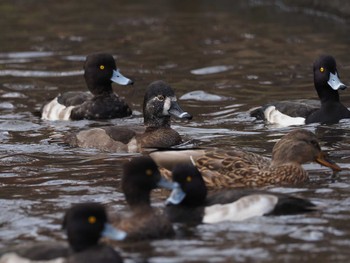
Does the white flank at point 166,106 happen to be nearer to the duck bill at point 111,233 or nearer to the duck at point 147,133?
the duck at point 147,133

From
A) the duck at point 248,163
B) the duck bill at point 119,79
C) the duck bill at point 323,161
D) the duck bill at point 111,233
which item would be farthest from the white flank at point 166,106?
the duck bill at point 111,233

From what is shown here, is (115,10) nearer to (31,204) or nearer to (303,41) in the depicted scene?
(303,41)

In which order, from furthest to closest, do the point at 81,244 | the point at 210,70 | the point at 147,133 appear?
the point at 210,70, the point at 147,133, the point at 81,244

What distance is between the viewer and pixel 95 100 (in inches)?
611

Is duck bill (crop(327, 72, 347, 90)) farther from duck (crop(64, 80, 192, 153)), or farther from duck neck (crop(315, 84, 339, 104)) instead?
duck (crop(64, 80, 192, 153))

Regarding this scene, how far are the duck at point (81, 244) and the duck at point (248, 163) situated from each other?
231cm

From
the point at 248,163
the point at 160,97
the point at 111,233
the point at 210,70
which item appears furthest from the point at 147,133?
the point at 210,70

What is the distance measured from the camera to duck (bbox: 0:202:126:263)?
25.9ft

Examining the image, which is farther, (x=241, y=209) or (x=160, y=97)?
(x=160, y=97)

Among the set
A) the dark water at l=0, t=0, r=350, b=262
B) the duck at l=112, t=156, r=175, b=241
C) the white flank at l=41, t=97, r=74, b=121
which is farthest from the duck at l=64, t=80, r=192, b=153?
the duck at l=112, t=156, r=175, b=241

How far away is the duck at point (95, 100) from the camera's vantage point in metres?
15.4

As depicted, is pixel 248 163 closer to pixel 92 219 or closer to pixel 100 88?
pixel 92 219

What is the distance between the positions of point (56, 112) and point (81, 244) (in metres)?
7.63

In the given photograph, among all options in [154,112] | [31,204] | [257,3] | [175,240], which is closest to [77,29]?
[257,3]
